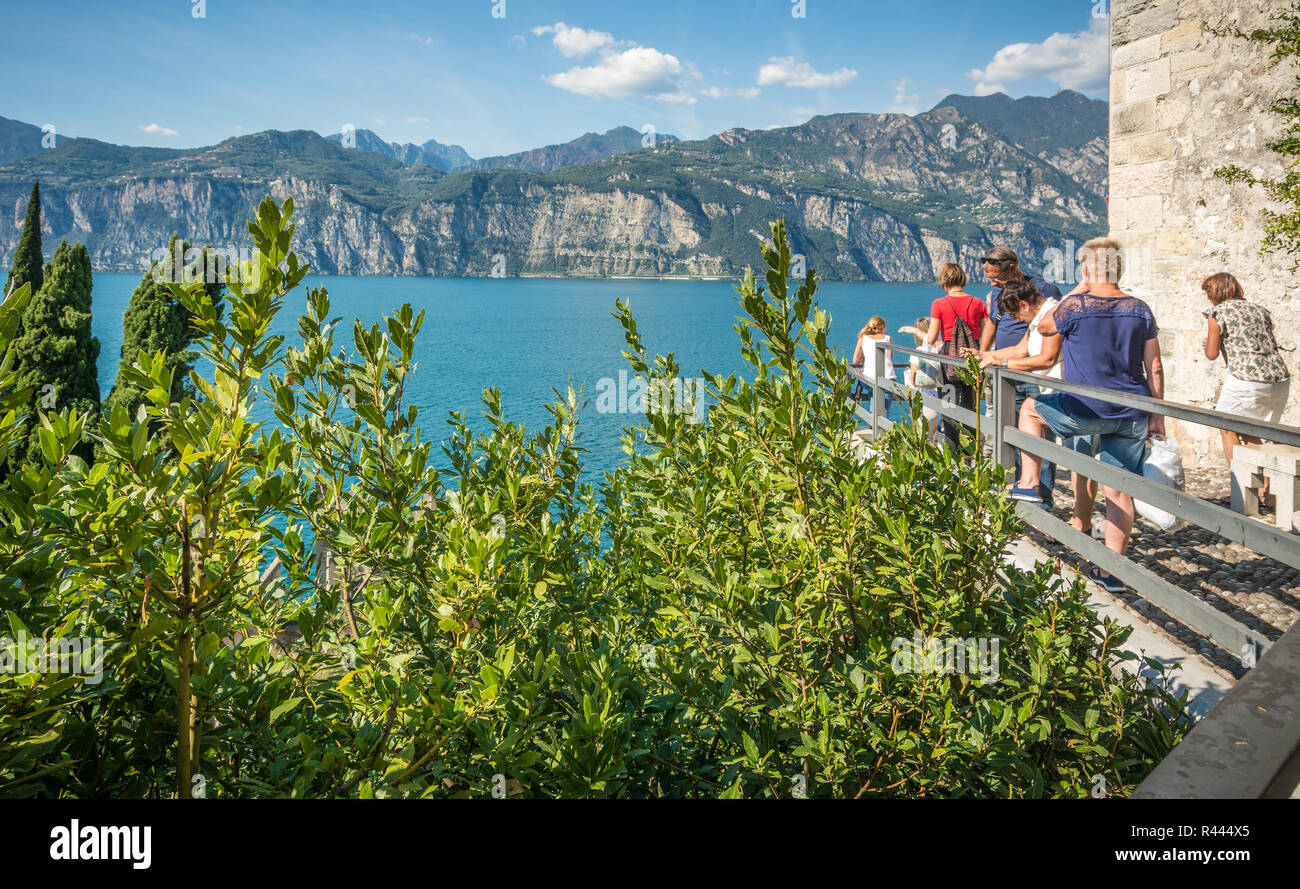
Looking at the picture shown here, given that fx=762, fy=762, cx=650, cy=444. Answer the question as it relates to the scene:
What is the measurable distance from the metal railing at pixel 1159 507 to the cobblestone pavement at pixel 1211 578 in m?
0.58

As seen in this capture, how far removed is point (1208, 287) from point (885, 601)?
5528 mm

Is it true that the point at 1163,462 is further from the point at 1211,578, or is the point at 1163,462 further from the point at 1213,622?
the point at 1213,622

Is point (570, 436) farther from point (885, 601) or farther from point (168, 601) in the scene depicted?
point (168, 601)

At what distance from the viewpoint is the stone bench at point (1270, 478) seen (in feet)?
16.6

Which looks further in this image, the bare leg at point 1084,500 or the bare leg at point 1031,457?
the bare leg at point 1031,457

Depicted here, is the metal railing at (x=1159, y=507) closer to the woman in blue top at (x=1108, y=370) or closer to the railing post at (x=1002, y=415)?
the railing post at (x=1002, y=415)

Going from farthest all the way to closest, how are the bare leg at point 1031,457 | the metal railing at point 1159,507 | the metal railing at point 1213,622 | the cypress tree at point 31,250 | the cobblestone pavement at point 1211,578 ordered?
the cypress tree at point 31,250 → the bare leg at point 1031,457 → the cobblestone pavement at point 1211,578 → the metal railing at point 1159,507 → the metal railing at point 1213,622

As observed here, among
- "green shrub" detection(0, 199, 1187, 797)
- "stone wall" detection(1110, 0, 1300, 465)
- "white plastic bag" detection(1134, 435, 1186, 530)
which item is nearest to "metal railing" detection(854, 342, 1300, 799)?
"green shrub" detection(0, 199, 1187, 797)

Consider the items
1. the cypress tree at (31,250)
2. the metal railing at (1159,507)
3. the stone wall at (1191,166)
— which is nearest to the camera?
the metal railing at (1159,507)

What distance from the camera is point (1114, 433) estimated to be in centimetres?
473

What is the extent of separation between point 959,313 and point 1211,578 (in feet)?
9.60

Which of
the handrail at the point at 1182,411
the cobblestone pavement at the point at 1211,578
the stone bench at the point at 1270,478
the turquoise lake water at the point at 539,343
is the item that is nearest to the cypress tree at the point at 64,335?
the turquoise lake water at the point at 539,343

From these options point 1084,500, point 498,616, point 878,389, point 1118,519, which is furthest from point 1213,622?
point 878,389
